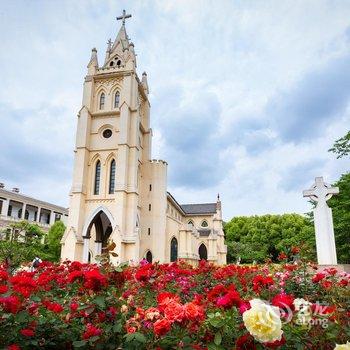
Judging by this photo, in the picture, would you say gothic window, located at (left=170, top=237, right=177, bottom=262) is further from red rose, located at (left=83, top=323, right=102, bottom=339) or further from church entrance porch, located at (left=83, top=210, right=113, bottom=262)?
red rose, located at (left=83, top=323, right=102, bottom=339)

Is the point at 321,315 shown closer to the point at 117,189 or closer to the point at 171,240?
the point at 117,189

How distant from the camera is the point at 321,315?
2453 millimetres

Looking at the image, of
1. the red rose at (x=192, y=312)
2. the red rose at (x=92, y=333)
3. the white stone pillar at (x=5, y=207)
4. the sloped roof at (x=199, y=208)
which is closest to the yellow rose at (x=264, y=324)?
the red rose at (x=192, y=312)

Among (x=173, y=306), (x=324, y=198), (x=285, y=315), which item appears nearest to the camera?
(x=173, y=306)

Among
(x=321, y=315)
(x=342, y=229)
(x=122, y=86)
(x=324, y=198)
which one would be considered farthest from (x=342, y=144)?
(x=122, y=86)

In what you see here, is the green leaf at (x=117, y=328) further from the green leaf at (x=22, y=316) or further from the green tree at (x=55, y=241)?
the green tree at (x=55, y=241)

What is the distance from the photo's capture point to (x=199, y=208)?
184 ft

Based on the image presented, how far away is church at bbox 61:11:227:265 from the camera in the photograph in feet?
90.3

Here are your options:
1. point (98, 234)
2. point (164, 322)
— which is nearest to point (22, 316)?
point (164, 322)

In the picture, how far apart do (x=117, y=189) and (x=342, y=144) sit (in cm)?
1751

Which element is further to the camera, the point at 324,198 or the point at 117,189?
the point at 117,189

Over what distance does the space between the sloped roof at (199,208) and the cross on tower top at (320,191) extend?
42417 mm

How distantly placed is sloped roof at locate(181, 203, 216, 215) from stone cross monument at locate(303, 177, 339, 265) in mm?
42516

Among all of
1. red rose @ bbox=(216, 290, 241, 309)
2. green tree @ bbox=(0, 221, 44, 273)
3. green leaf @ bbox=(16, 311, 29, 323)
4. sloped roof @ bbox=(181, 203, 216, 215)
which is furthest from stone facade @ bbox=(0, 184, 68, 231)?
red rose @ bbox=(216, 290, 241, 309)
